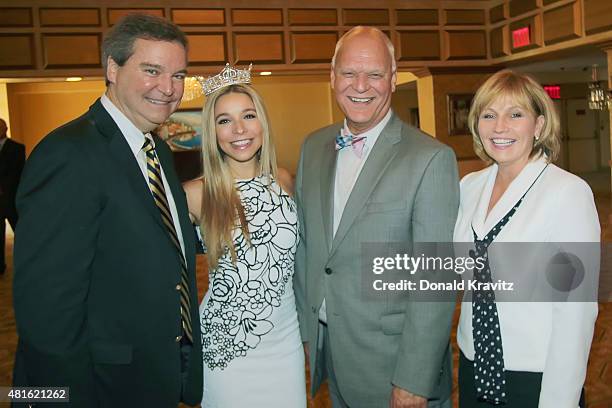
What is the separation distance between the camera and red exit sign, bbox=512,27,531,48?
9.73m

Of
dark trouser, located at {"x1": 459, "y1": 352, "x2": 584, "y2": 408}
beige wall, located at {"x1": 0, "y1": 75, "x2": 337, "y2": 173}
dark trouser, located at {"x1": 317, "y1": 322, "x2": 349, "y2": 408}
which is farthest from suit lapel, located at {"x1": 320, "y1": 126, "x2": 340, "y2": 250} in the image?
beige wall, located at {"x1": 0, "y1": 75, "x2": 337, "y2": 173}

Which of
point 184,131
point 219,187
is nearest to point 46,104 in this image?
point 184,131

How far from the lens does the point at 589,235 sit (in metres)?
1.66

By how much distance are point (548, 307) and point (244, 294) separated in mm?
1072

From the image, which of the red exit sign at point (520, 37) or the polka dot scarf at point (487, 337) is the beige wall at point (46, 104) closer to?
the red exit sign at point (520, 37)

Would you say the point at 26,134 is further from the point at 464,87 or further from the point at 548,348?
the point at 548,348

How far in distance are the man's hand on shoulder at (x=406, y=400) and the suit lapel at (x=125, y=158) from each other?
0.97 meters

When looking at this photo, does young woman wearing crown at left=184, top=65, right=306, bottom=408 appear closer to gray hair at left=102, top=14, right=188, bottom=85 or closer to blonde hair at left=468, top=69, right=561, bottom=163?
gray hair at left=102, top=14, right=188, bottom=85

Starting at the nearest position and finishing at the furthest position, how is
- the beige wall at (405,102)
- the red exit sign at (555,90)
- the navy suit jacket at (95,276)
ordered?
the navy suit jacket at (95,276) → the red exit sign at (555,90) → the beige wall at (405,102)

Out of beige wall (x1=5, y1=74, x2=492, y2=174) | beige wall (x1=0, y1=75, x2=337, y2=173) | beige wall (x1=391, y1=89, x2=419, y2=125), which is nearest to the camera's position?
beige wall (x1=5, y1=74, x2=492, y2=174)

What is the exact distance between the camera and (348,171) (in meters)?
2.13

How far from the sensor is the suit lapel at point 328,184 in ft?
6.71

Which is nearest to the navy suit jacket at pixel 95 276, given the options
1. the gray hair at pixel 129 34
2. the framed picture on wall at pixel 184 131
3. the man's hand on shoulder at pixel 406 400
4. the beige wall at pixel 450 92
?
the gray hair at pixel 129 34

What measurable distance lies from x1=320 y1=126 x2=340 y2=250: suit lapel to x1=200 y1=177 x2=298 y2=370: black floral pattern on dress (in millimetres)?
238
